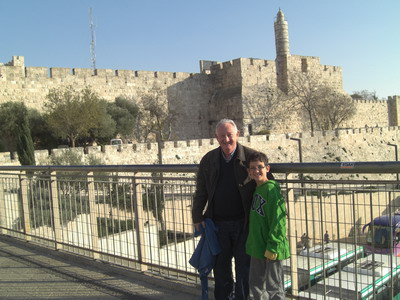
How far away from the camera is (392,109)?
122 ft

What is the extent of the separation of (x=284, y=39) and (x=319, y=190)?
1093 inches

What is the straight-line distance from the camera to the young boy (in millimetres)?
2014

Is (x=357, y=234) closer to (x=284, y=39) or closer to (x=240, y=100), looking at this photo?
(x=240, y=100)

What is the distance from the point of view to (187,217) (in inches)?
129

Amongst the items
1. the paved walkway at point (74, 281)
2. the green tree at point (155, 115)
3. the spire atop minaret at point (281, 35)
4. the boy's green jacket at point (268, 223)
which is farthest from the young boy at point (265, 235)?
the spire atop minaret at point (281, 35)

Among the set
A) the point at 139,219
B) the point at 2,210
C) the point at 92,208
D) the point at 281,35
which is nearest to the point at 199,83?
the point at 281,35

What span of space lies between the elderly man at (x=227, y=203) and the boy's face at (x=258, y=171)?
0.33 feet

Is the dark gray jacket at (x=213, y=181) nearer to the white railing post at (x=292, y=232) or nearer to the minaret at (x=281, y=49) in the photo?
the white railing post at (x=292, y=232)

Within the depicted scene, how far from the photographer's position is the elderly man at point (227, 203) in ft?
7.41

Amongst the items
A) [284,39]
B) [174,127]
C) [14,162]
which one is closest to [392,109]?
[284,39]

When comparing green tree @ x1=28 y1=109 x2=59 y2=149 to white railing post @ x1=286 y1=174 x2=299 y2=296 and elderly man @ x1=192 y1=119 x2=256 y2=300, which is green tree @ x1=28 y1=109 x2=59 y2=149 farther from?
white railing post @ x1=286 y1=174 x2=299 y2=296

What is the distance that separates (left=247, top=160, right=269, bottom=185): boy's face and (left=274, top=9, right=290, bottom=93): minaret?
2535 cm

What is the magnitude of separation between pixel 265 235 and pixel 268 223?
0.07 m

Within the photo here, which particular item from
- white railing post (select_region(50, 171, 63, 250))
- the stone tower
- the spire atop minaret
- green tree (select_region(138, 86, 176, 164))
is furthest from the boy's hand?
the stone tower
